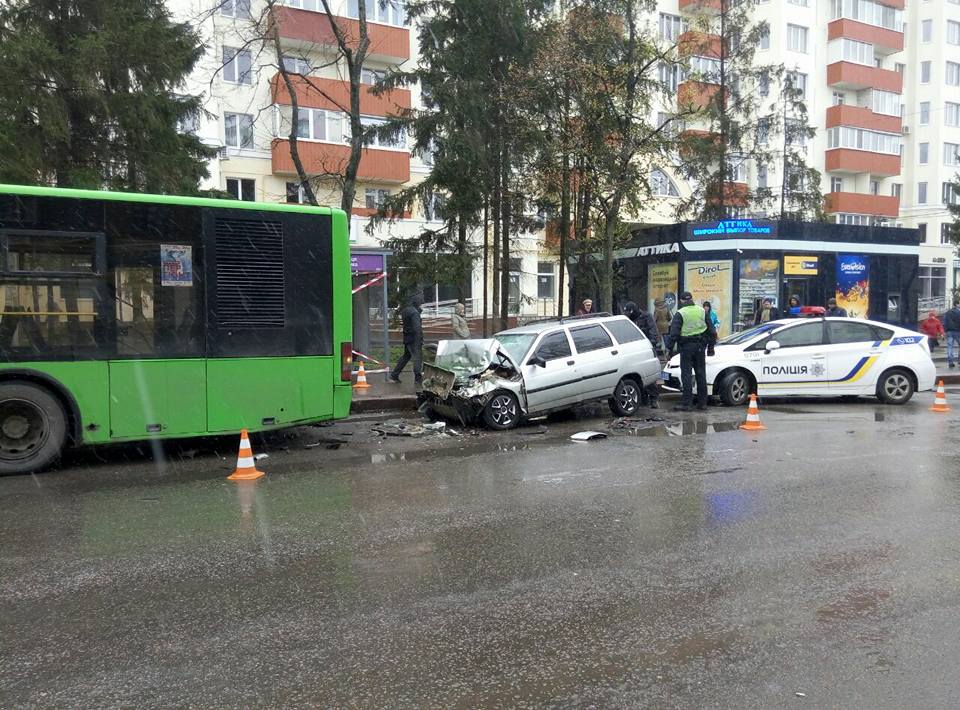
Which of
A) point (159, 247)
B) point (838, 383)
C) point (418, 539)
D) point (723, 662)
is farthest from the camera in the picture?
point (838, 383)

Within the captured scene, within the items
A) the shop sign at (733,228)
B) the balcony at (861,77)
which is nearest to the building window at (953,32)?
the balcony at (861,77)

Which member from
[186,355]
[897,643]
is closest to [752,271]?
[186,355]

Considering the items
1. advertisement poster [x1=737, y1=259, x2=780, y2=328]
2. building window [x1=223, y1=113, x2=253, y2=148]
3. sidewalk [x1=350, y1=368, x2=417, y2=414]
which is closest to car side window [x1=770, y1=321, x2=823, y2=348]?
sidewalk [x1=350, y1=368, x2=417, y2=414]

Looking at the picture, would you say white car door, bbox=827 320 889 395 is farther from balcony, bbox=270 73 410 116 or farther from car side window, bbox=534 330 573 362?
balcony, bbox=270 73 410 116

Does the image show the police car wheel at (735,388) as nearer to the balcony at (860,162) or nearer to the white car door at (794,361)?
the white car door at (794,361)

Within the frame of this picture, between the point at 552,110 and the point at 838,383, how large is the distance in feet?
29.4

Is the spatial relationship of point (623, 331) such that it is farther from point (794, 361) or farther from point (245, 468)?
point (245, 468)

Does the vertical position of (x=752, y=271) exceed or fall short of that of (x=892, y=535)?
it exceeds it

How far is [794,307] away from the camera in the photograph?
64.5ft

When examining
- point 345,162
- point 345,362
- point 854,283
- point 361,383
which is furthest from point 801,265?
point 345,362

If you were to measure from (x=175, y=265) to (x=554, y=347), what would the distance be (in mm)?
5521

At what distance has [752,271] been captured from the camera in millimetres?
22828

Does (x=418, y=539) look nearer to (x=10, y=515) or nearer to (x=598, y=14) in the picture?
(x=10, y=515)

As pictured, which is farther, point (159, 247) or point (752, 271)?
Answer: point (752, 271)
